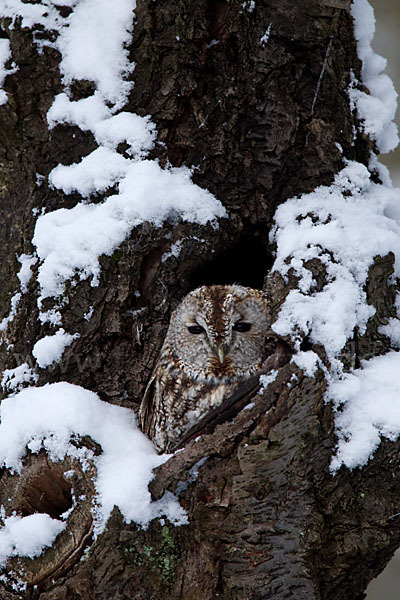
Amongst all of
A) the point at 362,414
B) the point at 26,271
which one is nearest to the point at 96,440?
the point at 26,271

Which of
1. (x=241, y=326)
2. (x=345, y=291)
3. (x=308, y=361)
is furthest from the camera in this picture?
(x=241, y=326)

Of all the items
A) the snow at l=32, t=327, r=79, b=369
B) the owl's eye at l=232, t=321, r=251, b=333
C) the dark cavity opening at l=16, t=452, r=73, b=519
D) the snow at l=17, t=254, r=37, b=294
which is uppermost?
A: the snow at l=17, t=254, r=37, b=294

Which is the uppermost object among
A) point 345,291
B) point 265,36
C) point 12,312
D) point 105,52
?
point 105,52

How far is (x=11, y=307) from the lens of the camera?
103 inches

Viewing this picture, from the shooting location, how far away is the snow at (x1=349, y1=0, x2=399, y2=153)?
9.10 feet

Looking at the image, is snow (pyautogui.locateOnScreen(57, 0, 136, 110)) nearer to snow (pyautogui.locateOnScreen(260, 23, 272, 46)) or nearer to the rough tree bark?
the rough tree bark

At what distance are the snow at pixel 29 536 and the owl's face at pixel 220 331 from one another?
978 mm

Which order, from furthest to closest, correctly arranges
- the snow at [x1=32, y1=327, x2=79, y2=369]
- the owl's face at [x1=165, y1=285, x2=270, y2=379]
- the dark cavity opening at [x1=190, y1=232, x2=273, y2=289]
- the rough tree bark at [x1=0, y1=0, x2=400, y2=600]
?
the dark cavity opening at [x1=190, y1=232, x2=273, y2=289]
the owl's face at [x1=165, y1=285, x2=270, y2=379]
the snow at [x1=32, y1=327, x2=79, y2=369]
the rough tree bark at [x1=0, y1=0, x2=400, y2=600]

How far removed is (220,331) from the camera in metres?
2.70

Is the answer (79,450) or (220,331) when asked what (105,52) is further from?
(79,450)

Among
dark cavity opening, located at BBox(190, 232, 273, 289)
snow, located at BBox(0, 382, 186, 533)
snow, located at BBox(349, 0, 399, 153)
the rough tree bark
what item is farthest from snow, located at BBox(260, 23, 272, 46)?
snow, located at BBox(0, 382, 186, 533)

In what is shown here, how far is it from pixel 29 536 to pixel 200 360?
1084 mm

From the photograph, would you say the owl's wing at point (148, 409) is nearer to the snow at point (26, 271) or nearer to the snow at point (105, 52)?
the snow at point (26, 271)

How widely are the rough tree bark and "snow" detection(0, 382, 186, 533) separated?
51 millimetres
